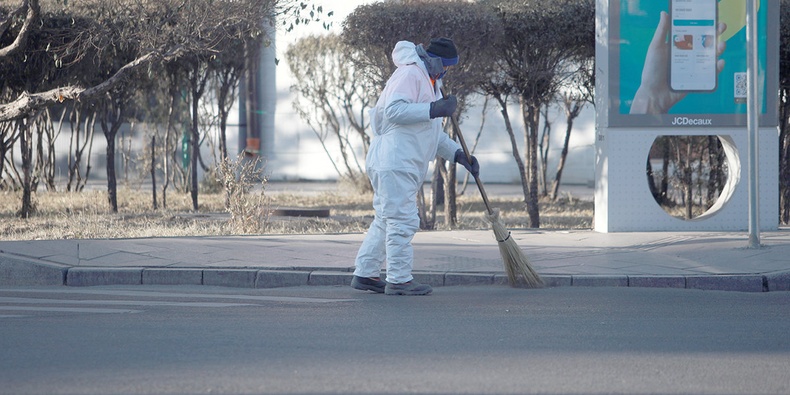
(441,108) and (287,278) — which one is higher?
(441,108)

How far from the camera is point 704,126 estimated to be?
34.7 feet

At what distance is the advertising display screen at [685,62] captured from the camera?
10469 millimetres

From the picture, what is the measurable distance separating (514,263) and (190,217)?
7.13 metres

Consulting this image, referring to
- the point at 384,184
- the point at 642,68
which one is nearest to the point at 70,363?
the point at 384,184

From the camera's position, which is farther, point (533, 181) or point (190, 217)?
point (190, 217)

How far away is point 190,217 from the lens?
13.7 meters

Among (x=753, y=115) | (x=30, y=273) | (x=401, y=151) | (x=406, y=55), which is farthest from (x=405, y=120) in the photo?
(x=753, y=115)

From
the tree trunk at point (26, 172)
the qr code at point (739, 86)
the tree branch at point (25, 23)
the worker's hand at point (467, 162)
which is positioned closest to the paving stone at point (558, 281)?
the worker's hand at point (467, 162)

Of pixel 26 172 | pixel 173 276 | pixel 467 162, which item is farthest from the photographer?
pixel 26 172

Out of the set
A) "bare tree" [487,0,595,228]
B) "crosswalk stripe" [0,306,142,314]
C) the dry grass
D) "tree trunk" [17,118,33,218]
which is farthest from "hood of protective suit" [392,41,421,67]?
"tree trunk" [17,118,33,218]

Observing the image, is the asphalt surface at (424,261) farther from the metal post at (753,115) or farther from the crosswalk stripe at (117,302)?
the crosswalk stripe at (117,302)

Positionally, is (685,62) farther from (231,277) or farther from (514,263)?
(231,277)

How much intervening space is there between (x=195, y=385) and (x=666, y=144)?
11465 millimetres

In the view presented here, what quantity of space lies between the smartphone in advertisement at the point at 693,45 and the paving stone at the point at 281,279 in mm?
4818
